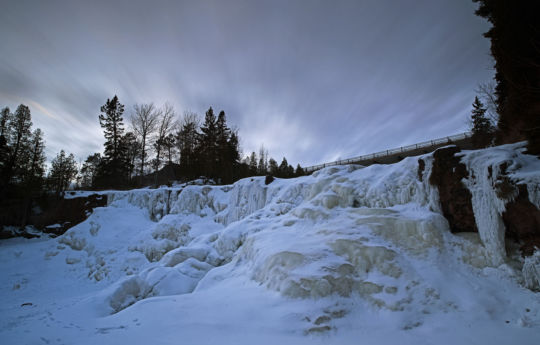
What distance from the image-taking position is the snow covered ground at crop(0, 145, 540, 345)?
3.95 meters

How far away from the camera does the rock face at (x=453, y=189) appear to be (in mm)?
5562

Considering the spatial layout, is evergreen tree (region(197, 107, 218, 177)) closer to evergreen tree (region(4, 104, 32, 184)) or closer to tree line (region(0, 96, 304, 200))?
tree line (region(0, 96, 304, 200))

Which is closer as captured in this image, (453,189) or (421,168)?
(453,189)

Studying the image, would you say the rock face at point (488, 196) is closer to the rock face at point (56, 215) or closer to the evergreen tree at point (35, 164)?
the rock face at point (56, 215)

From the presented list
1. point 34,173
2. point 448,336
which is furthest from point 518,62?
point 34,173

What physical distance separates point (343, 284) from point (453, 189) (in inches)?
163

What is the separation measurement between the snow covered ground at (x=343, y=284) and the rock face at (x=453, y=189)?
20 cm

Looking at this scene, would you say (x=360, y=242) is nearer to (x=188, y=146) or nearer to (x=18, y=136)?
(x=188, y=146)

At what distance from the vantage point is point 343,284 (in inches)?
196

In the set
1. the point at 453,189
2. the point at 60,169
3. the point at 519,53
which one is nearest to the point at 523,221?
the point at 453,189

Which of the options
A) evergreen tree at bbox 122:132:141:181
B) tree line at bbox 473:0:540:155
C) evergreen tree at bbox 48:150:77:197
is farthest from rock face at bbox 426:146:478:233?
evergreen tree at bbox 48:150:77:197

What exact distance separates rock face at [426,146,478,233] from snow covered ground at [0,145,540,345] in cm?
20

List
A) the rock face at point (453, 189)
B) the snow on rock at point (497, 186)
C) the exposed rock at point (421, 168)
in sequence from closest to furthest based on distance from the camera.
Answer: the snow on rock at point (497, 186) < the rock face at point (453, 189) < the exposed rock at point (421, 168)

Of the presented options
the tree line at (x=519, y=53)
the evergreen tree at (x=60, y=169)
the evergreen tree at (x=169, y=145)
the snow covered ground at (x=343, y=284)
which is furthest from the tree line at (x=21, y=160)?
the tree line at (x=519, y=53)
